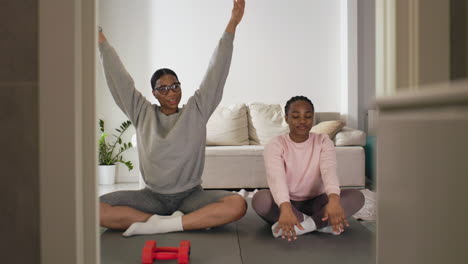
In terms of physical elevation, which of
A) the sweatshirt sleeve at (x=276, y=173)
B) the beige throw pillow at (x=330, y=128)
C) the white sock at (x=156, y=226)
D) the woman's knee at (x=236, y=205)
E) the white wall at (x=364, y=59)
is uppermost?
the white wall at (x=364, y=59)

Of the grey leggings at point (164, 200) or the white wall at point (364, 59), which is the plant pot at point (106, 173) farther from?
the white wall at point (364, 59)

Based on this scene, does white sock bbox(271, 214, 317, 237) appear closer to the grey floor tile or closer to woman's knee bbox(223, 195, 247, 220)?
the grey floor tile

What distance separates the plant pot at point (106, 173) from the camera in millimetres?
4668

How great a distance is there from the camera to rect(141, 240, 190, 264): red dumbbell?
1.68 meters

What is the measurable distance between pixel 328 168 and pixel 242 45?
2.96 metres

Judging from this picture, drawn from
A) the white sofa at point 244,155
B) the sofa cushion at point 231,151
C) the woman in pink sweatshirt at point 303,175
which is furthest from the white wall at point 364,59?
the woman in pink sweatshirt at point 303,175

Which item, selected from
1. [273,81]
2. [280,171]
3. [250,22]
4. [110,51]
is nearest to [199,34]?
[250,22]

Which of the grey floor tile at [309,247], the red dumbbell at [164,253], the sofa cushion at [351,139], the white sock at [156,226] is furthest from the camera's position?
the sofa cushion at [351,139]

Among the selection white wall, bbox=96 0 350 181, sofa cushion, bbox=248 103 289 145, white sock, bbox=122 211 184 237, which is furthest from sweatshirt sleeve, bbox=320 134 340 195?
white wall, bbox=96 0 350 181

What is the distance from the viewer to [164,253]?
1.75 meters

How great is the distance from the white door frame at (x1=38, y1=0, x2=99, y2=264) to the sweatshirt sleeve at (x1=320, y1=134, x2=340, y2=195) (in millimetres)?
1495

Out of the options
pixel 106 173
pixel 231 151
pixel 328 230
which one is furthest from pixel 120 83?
pixel 106 173

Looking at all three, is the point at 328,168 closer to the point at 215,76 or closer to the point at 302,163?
the point at 302,163

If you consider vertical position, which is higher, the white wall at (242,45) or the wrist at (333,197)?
the white wall at (242,45)
